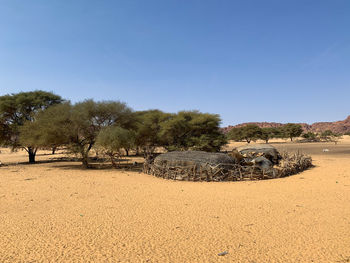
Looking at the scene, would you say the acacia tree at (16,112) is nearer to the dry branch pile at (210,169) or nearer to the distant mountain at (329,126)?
the dry branch pile at (210,169)

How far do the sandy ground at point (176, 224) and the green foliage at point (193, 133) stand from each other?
1402 centimetres

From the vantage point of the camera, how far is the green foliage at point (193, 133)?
25188 mm

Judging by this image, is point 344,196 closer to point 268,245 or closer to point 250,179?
point 250,179

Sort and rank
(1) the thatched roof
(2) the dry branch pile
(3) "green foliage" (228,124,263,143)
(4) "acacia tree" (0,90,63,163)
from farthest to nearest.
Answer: (3) "green foliage" (228,124,263,143) < (4) "acacia tree" (0,90,63,163) < (1) the thatched roof < (2) the dry branch pile

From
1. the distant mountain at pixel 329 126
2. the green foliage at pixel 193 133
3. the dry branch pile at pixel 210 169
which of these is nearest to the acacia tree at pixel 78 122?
the green foliage at pixel 193 133

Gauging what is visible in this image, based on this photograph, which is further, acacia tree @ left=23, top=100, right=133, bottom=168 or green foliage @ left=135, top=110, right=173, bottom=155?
green foliage @ left=135, top=110, right=173, bottom=155

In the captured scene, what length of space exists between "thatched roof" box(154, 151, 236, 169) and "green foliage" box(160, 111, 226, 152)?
903cm

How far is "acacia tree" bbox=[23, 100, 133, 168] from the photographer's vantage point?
18.2 metres

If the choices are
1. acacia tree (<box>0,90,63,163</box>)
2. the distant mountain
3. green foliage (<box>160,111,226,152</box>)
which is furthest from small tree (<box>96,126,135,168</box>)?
the distant mountain

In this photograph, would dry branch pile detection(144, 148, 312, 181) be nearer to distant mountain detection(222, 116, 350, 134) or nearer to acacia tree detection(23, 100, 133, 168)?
acacia tree detection(23, 100, 133, 168)

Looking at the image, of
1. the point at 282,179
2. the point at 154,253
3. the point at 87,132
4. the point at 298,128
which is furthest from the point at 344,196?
the point at 298,128

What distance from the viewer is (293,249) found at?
4.99 metres

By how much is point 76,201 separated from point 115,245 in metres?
4.54

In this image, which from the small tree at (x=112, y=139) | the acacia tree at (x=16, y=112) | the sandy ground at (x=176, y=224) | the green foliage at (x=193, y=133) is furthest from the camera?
the green foliage at (x=193, y=133)
